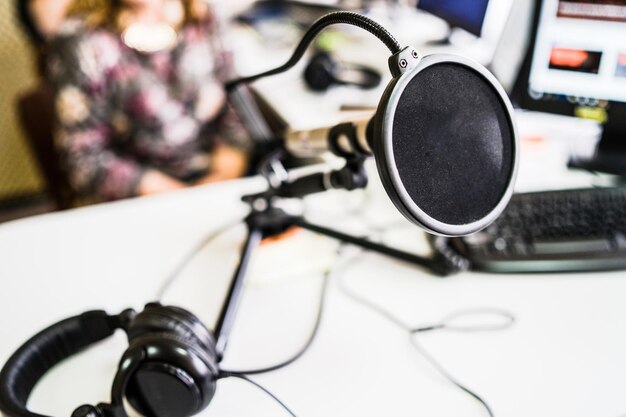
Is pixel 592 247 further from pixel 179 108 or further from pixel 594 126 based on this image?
pixel 179 108

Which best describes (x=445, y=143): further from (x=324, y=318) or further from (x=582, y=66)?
(x=582, y=66)

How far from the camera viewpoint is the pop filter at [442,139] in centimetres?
44

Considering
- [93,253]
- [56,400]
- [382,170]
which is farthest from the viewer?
[93,253]

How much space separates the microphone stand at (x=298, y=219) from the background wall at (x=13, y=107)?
6.00ft

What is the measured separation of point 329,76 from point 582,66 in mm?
618

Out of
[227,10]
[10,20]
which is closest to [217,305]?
[227,10]

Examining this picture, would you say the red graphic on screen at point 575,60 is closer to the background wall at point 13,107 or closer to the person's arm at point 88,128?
the person's arm at point 88,128

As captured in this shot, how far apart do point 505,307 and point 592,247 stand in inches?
7.3

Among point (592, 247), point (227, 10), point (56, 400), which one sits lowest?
point (56, 400)

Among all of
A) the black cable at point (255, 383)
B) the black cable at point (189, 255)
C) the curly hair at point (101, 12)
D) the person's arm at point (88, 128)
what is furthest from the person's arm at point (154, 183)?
the black cable at point (255, 383)

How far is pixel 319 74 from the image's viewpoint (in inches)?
53.2

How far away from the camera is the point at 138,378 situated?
1.66 feet

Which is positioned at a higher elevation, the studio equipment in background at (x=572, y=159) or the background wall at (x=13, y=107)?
the studio equipment in background at (x=572, y=159)

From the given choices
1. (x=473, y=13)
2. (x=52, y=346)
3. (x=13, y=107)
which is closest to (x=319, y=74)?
(x=473, y=13)
